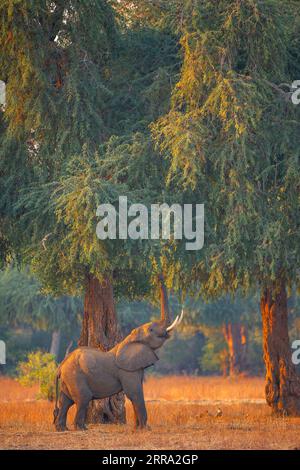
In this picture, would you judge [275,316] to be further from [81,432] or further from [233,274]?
[81,432]

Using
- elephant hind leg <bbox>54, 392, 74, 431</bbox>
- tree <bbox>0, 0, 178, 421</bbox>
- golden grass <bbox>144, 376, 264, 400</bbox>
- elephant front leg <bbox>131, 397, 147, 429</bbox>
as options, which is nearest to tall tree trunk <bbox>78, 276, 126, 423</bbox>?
tree <bbox>0, 0, 178, 421</bbox>

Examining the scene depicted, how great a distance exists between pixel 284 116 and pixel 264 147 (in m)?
1.05

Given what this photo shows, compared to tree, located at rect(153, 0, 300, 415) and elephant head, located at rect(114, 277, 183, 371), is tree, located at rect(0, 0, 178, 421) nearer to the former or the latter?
tree, located at rect(153, 0, 300, 415)

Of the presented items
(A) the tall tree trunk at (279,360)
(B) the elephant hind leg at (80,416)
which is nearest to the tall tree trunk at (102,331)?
(B) the elephant hind leg at (80,416)

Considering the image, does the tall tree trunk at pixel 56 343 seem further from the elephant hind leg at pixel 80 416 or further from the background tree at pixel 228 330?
the elephant hind leg at pixel 80 416

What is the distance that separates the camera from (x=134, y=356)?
64.5ft

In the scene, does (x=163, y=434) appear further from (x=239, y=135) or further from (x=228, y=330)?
(x=228, y=330)

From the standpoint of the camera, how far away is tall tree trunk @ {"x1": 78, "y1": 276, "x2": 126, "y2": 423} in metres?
23.3

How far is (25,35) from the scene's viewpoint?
21609 millimetres

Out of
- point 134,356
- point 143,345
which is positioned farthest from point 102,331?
point 134,356

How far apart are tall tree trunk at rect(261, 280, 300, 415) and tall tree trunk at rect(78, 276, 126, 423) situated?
4632 millimetres

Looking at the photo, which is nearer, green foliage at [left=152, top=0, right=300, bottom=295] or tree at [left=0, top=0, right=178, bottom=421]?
green foliage at [left=152, top=0, right=300, bottom=295]

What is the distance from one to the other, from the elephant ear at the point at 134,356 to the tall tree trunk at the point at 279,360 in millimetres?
7178

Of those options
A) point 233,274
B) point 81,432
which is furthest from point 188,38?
point 81,432
